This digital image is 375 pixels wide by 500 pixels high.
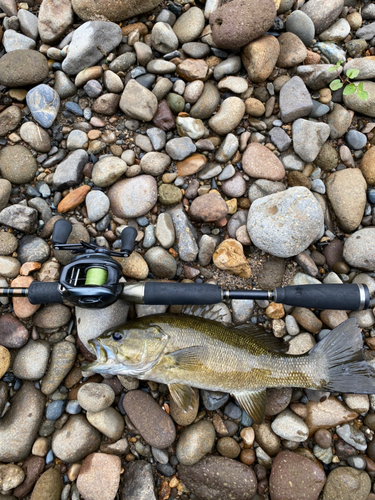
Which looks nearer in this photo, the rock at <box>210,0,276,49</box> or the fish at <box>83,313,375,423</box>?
the fish at <box>83,313,375,423</box>

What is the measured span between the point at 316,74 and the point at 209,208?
2267mm

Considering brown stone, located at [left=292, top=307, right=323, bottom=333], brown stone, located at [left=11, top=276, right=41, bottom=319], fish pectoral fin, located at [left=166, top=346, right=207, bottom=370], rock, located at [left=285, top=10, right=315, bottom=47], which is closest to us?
fish pectoral fin, located at [left=166, top=346, right=207, bottom=370]

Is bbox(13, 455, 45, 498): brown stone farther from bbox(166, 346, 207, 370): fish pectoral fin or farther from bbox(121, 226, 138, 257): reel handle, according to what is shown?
bbox(121, 226, 138, 257): reel handle

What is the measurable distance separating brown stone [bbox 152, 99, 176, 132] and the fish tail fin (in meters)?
3.15

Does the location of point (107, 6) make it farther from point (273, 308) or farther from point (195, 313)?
point (273, 308)

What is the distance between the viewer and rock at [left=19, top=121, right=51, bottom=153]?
3971mm

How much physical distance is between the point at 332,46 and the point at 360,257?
288 cm

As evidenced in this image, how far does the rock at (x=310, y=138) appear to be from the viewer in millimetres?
3994

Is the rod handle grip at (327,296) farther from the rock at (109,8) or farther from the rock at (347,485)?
the rock at (109,8)

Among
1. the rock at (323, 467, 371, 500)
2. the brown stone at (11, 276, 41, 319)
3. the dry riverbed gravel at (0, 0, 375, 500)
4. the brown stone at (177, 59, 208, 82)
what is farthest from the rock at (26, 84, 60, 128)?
the rock at (323, 467, 371, 500)

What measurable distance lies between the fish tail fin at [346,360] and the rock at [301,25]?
3695 millimetres

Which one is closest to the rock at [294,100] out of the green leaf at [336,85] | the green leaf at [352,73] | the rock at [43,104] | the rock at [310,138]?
the rock at [310,138]

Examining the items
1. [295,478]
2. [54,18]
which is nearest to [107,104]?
[54,18]

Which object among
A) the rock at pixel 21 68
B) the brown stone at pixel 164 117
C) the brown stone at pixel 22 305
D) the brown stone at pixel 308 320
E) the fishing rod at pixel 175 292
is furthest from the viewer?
Answer: the brown stone at pixel 164 117
